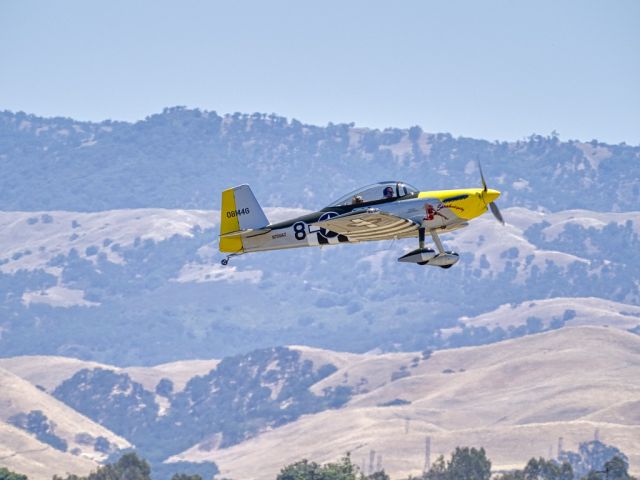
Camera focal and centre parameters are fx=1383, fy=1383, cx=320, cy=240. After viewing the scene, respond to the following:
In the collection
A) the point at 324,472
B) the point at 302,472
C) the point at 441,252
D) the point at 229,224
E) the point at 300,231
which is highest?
the point at 229,224

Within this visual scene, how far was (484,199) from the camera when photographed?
53.2 meters

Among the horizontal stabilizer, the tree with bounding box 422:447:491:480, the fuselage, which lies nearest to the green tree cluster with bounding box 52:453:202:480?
the tree with bounding box 422:447:491:480

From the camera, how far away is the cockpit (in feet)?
177

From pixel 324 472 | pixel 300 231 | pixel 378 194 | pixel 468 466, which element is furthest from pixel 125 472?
pixel 378 194

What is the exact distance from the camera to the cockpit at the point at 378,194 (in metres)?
53.8

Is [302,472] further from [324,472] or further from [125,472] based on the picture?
[125,472]

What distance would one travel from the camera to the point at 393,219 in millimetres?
52000

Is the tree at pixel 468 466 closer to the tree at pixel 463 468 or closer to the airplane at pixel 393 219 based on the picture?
the tree at pixel 463 468

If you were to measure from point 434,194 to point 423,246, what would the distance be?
2185mm

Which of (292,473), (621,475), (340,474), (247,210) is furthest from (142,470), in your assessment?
(247,210)

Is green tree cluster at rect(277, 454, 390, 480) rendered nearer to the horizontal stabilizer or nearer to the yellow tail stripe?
the yellow tail stripe

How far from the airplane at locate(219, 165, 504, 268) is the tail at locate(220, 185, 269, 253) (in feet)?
2.29

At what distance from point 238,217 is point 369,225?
26.1 feet

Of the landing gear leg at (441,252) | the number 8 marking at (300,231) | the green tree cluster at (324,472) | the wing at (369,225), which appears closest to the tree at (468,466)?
the green tree cluster at (324,472)
